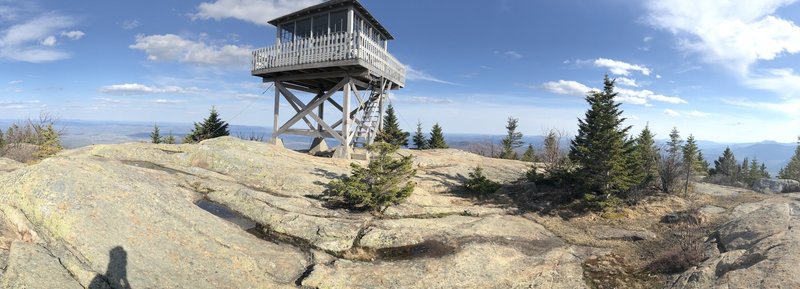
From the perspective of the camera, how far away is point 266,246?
9.52 meters

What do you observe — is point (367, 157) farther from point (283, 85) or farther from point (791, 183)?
point (791, 183)

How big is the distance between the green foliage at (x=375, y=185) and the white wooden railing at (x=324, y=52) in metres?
7.39

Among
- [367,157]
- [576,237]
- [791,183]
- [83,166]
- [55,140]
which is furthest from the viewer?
[791,183]

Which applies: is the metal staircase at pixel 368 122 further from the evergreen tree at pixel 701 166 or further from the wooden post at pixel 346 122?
the evergreen tree at pixel 701 166

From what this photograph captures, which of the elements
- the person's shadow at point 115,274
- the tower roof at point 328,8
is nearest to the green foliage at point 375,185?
the person's shadow at point 115,274

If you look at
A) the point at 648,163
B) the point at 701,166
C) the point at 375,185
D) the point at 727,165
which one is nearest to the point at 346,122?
the point at 375,185

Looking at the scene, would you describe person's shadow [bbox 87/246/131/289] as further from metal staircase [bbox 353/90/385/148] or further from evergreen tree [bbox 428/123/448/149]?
evergreen tree [bbox 428/123/448/149]

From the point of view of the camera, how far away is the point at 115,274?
267 inches

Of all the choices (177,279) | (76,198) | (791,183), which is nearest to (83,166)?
(76,198)

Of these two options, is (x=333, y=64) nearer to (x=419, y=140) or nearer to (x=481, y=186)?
(x=481, y=186)

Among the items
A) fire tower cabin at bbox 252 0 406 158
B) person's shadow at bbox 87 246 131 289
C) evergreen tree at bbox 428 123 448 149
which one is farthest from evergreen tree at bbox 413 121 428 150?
person's shadow at bbox 87 246 131 289

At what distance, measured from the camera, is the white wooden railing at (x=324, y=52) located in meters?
19.3

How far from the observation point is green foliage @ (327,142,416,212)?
1343 cm

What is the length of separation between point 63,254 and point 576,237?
14.0 m
